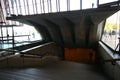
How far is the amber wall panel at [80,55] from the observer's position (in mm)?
10978

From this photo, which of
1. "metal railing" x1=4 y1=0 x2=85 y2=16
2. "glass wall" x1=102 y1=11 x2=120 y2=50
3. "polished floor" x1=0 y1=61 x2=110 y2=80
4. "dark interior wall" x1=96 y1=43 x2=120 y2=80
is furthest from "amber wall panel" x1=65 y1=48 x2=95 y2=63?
"polished floor" x1=0 y1=61 x2=110 y2=80

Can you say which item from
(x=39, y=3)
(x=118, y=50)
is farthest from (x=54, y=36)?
(x=118, y=50)

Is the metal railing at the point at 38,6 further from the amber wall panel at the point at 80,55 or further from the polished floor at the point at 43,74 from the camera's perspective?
the polished floor at the point at 43,74

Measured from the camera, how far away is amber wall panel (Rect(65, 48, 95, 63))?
1098cm

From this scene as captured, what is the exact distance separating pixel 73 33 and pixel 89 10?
4.21 meters

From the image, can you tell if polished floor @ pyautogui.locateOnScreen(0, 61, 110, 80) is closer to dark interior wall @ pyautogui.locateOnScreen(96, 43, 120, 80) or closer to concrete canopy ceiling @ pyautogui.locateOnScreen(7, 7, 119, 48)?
dark interior wall @ pyautogui.locateOnScreen(96, 43, 120, 80)

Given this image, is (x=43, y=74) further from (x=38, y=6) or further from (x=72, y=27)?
(x=38, y=6)

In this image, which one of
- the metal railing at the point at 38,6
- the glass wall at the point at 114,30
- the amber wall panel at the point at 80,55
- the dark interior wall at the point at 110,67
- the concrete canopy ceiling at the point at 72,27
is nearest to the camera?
the dark interior wall at the point at 110,67

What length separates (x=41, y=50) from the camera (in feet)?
30.7

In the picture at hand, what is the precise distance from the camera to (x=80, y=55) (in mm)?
11391

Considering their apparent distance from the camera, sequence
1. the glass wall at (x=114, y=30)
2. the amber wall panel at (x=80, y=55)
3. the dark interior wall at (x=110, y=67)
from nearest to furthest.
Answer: the dark interior wall at (x=110, y=67)
the glass wall at (x=114, y=30)
the amber wall panel at (x=80, y=55)

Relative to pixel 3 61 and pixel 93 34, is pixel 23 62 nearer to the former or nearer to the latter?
pixel 3 61

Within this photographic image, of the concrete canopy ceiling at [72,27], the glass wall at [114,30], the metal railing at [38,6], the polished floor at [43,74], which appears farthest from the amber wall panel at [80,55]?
the polished floor at [43,74]

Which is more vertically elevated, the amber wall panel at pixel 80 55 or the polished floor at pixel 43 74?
the polished floor at pixel 43 74
